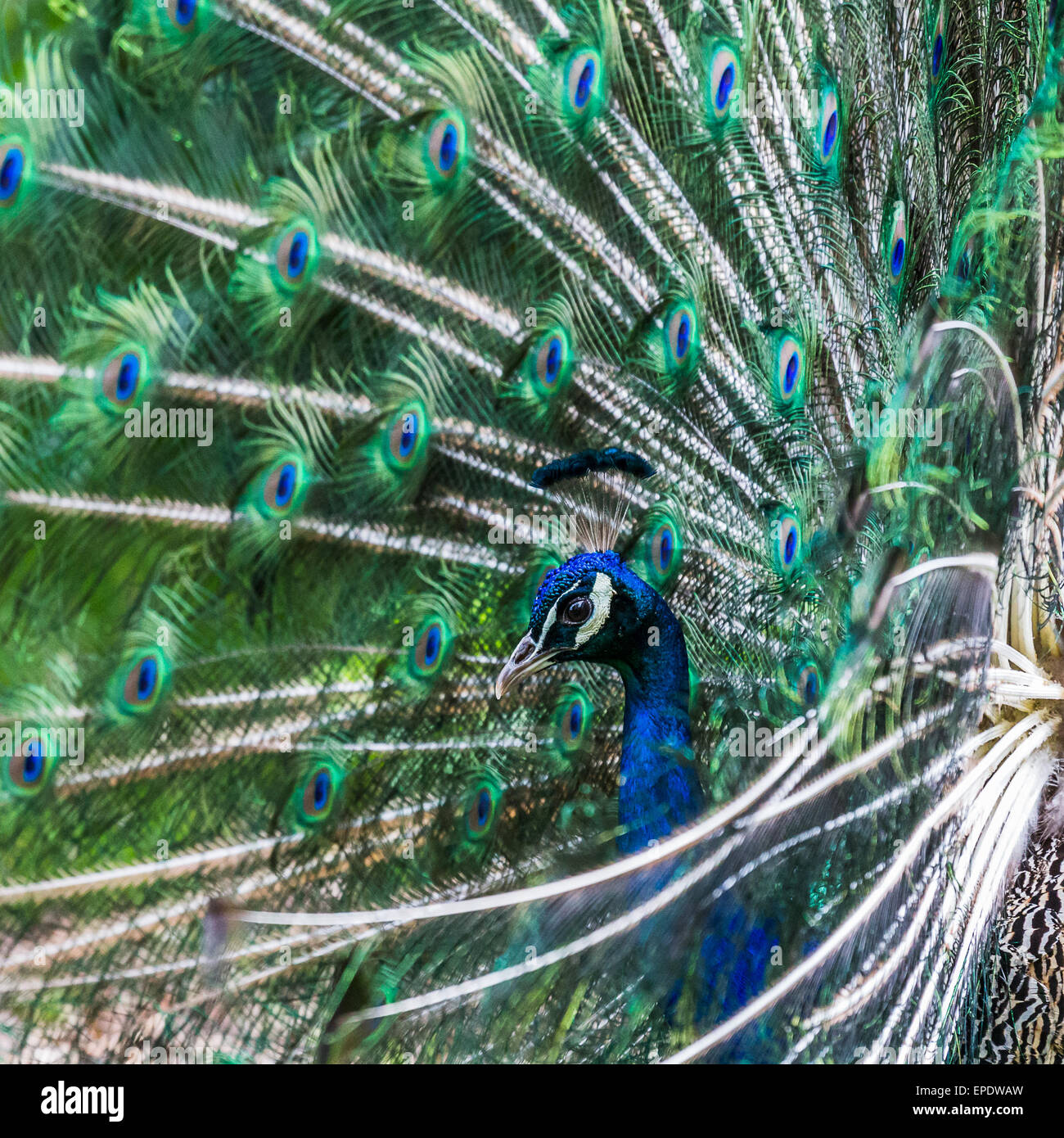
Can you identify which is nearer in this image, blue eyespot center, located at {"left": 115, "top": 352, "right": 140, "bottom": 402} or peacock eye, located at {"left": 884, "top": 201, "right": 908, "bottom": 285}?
blue eyespot center, located at {"left": 115, "top": 352, "right": 140, "bottom": 402}

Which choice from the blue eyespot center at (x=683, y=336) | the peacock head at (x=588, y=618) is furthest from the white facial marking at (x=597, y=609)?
the blue eyespot center at (x=683, y=336)

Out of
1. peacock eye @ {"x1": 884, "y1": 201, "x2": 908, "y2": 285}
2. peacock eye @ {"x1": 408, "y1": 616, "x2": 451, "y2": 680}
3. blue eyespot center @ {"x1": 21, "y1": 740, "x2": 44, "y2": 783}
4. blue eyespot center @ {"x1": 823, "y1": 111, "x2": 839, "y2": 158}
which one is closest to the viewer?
blue eyespot center @ {"x1": 21, "y1": 740, "x2": 44, "y2": 783}

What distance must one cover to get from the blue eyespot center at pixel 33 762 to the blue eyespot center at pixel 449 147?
3.19 ft

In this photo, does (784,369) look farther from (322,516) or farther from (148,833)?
(148,833)

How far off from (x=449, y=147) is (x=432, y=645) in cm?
73

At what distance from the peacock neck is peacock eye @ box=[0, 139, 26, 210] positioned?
1.03 metres

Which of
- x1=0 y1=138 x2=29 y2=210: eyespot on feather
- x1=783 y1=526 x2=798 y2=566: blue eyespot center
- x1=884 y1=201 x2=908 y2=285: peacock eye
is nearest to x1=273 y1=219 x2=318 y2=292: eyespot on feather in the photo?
x1=0 y1=138 x2=29 y2=210: eyespot on feather

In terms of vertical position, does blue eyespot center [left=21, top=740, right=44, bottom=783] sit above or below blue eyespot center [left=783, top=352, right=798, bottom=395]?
below

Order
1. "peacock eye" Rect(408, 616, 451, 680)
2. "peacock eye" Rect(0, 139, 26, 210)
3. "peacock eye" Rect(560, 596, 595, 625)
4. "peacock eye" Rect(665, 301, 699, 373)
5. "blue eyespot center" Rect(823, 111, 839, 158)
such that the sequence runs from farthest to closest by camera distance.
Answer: "blue eyespot center" Rect(823, 111, 839, 158) → "peacock eye" Rect(665, 301, 699, 373) → "peacock eye" Rect(408, 616, 451, 680) → "peacock eye" Rect(560, 596, 595, 625) → "peacock eye" Rect(0, 139, 26, 210)

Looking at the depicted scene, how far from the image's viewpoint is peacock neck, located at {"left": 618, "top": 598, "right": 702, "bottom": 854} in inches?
63.9

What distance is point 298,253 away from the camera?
1474mm

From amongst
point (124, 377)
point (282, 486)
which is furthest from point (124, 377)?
point (282, 486)

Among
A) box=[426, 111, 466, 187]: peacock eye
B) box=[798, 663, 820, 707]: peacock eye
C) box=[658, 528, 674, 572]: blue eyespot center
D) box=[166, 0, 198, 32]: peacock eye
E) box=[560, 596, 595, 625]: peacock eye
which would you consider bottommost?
box=[798, 663, 820, 707]: peacock eye

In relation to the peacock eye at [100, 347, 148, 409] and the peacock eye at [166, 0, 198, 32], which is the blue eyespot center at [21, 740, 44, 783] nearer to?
the peacock eye at [100, 347, 148, 409]
